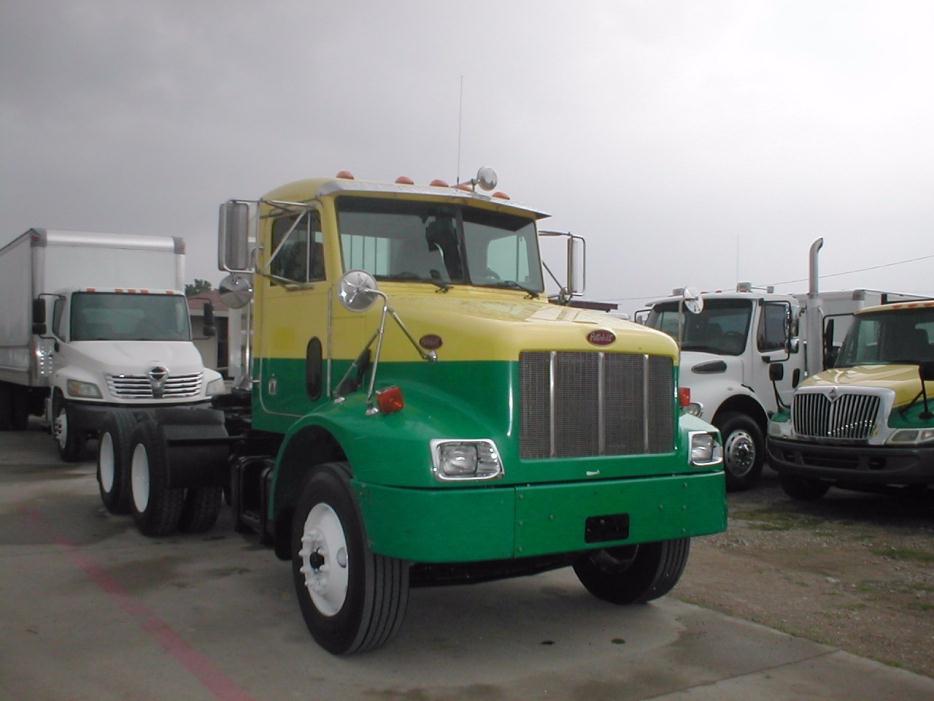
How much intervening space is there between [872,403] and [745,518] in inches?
64.3

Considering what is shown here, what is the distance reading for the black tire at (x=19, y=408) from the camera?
54.2 ft

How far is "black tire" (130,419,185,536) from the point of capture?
7.36 m

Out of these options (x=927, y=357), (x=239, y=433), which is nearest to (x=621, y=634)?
(x=239, y=433)

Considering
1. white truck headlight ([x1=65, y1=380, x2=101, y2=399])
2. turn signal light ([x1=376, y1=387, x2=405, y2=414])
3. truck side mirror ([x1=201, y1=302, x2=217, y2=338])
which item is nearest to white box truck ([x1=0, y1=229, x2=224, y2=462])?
white truck headlight ([x1=65, y1=380, x2=101, y2=399])

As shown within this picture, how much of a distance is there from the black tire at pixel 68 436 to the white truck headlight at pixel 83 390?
0.63 feet

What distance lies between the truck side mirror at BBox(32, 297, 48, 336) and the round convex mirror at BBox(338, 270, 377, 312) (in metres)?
10.4

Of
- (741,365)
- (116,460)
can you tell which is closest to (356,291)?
(116,460)

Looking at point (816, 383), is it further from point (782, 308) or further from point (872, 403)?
point (782, 308)

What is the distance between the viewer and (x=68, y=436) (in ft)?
40.8

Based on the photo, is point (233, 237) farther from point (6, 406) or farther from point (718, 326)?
point (6, 406)

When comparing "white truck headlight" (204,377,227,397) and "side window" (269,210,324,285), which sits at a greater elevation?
"side window" (269,210,324,285)

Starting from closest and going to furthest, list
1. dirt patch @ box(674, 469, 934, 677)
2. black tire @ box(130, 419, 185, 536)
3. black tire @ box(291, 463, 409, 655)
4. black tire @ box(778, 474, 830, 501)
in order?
1. black tire @ box(291, 463, 409, 655)
2. dirt patch @ box(674, 469, 934, 677)
3. black tire @ box(130, 419, 185, 536)
4. black tire @ box(778, 474, 830, 501)

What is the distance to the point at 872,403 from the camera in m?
8.84

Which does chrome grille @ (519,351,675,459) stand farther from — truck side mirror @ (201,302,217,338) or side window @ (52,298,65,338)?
side window @ (52,298,65,338)
